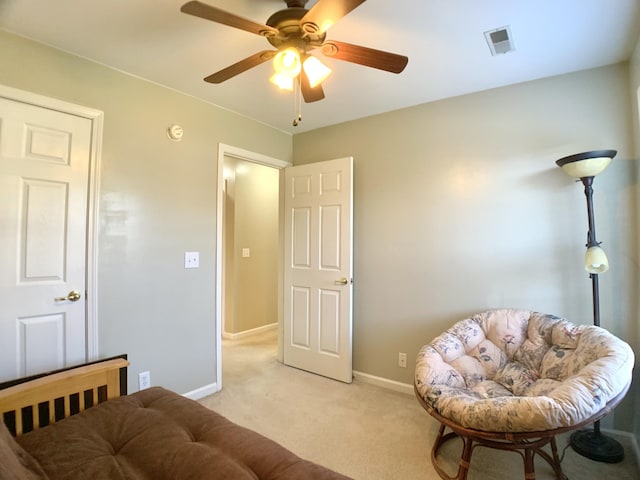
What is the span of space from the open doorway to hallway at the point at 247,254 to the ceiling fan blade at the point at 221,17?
320 cm

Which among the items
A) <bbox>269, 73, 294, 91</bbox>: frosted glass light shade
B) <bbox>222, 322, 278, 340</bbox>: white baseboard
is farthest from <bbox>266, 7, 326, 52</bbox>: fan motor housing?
<bbox>222, 322, 278, 340</bbox>: white baseboard

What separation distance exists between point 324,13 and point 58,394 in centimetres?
198

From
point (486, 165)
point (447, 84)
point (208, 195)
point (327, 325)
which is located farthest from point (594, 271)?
point (208, 195)

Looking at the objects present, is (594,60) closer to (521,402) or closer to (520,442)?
(521,402)

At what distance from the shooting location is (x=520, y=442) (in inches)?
59.1

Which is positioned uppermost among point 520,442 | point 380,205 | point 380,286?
point 380,205

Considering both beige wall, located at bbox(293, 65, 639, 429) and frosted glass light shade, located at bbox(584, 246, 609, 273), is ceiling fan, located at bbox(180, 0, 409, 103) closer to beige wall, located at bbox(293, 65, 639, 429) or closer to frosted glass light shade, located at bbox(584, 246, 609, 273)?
beige wall, located at bbox(293, 65, 639, 429)

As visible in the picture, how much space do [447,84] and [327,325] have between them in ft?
7.48

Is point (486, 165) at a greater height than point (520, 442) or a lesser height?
greater

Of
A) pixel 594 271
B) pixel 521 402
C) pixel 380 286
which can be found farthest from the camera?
pixel 380 286

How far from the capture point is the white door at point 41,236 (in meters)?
1.85

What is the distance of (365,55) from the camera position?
1.53 metres

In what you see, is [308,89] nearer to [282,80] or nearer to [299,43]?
[282,80]

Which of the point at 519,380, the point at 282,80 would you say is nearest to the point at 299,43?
the point at 282,80
